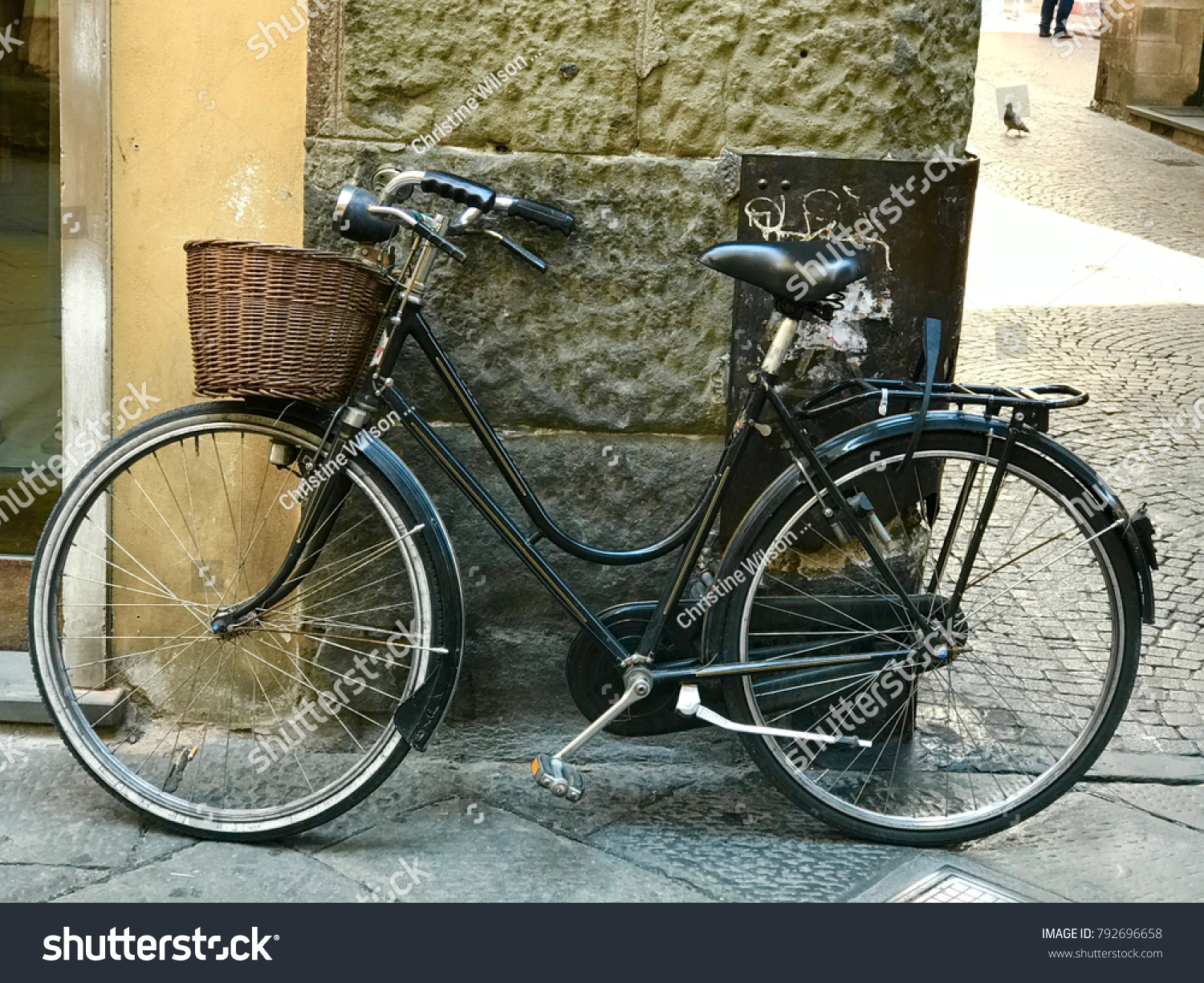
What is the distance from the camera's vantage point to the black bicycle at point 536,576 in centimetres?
315

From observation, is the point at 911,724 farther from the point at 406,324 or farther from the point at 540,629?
the point at 406,324

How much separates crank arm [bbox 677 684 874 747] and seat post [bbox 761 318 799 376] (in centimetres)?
76

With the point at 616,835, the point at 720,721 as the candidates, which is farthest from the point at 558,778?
the point at 720,721

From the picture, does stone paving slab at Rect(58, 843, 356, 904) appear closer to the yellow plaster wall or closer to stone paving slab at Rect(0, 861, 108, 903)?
stone paving slab at Rect(0, 861, 108, 903)

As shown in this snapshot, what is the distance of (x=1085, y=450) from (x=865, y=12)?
116 inches

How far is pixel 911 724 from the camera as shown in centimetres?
367

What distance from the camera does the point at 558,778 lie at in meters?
3.22

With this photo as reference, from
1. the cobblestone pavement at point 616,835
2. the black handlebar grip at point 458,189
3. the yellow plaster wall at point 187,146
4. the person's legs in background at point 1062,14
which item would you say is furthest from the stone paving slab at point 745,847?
the person's legs in background at point 1062,14

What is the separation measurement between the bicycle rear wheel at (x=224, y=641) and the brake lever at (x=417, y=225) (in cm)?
71

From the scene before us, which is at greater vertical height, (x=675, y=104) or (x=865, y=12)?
(x=865, y=12)

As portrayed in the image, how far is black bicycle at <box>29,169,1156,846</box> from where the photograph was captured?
3.15 metres

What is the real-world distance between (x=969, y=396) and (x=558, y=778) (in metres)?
1.25

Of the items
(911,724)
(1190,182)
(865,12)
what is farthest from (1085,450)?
(1190,182)

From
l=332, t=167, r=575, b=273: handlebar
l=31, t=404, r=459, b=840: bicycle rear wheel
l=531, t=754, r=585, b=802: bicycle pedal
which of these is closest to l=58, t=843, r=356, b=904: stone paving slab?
l=31, t=404, r=459, b=840: bicycle rear wheel
